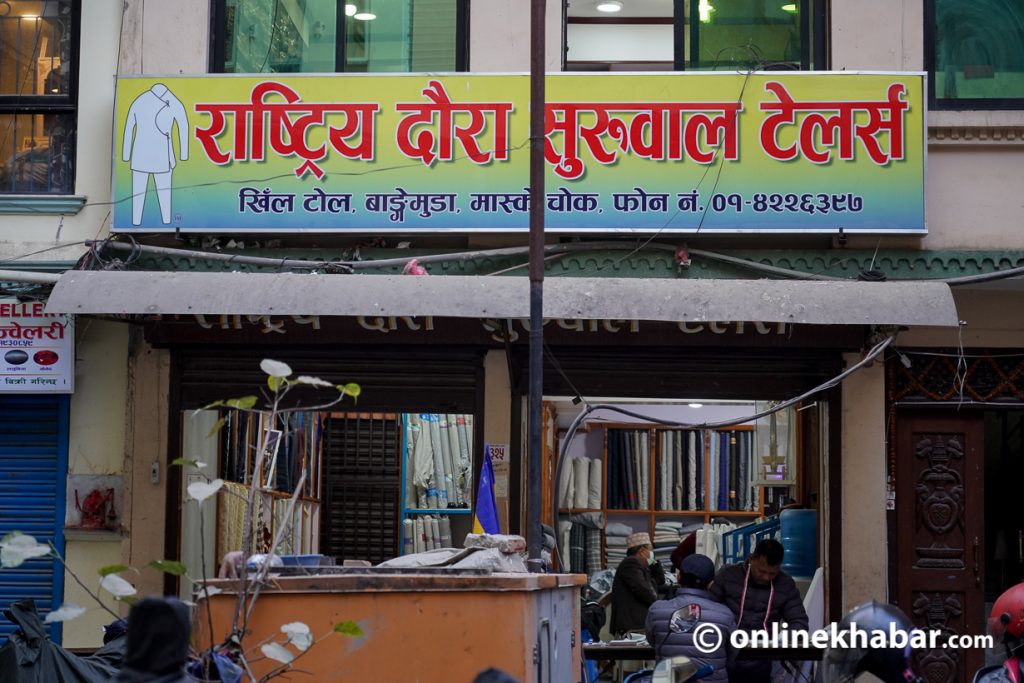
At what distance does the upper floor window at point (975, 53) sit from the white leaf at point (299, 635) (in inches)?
320

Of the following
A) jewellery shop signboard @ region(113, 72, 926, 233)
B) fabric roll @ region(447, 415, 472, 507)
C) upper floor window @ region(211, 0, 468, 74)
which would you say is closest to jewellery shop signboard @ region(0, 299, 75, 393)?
jewellery shop signboard @ region(113, 72, 926, 233)

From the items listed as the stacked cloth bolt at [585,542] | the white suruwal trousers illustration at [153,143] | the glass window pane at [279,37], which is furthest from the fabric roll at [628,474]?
the white suruwal trousers illustration at [153,143]

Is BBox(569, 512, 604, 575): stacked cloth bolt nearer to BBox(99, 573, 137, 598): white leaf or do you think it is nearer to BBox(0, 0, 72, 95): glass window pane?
BBox(0, 0, 72, 95): glass window pane

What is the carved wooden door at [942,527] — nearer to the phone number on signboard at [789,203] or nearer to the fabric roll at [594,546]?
the phone number on signboard at [789,203]

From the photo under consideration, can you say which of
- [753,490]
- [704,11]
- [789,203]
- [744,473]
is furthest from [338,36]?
[753,490]

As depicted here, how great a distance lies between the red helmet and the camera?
6.98 m

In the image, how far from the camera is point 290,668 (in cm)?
589

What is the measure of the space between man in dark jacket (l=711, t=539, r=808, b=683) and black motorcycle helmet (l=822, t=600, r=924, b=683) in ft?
10.1


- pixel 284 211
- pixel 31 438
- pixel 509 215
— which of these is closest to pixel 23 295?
pixel 31 438

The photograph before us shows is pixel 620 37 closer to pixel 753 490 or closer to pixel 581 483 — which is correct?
pixel 581 483

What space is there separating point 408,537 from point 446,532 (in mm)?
406

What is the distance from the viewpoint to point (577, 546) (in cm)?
1440

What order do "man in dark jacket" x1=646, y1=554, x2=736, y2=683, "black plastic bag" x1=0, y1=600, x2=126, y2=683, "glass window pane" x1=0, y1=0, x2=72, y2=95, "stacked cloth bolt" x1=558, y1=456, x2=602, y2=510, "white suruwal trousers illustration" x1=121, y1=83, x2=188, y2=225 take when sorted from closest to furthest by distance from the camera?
1. "black plastic bag" x1=0, y1=600, x2=126, y2=683
2. "man in dark jacket" x1=646, y1=554, x2=736, y2=683
3. "white suruwal trousers illustration" x1=121, y1=83, x2=188, y2=225
4. "glass window pane" x1=0, y1=0, x2=72, y2=95
5. "stacked cloth bolt" x1=558, y1=456, x2=602, y2=510

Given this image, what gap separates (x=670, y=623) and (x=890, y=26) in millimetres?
5504
